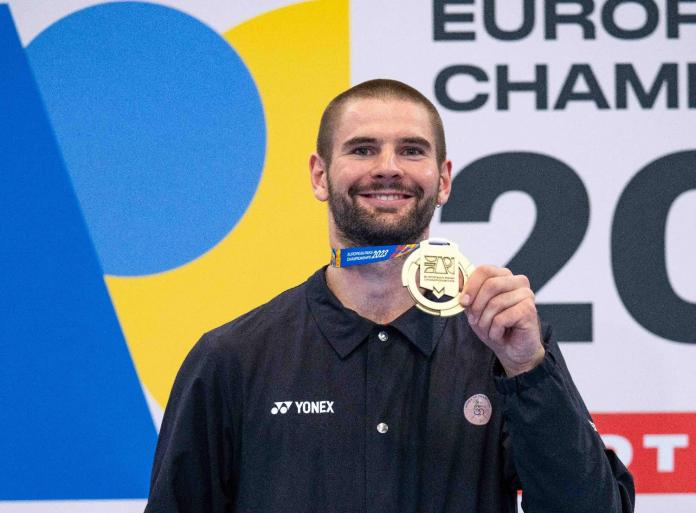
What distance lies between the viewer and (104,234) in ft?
9.27

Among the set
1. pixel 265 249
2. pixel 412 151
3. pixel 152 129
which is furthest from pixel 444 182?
pixel 152 129

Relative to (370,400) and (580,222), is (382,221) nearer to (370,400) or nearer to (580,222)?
(370,400)

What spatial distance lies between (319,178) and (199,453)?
63cm

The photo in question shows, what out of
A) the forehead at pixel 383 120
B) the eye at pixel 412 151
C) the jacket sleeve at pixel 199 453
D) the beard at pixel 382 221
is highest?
the forehead at pixel 383 120

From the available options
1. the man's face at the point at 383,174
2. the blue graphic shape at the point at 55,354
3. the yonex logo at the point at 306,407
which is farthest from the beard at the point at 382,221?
the blue graphic shape at the point at 55,354

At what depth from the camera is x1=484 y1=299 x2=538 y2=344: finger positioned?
4.76 feet

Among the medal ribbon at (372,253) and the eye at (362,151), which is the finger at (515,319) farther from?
the eye at (362,151)

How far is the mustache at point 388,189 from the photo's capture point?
181 cm

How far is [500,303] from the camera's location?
1.46 metres

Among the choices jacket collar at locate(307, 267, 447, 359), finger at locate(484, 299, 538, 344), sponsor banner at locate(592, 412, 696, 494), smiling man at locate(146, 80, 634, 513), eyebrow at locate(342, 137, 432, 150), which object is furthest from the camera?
sponsor banner at locate(592, 412, 696, 494)

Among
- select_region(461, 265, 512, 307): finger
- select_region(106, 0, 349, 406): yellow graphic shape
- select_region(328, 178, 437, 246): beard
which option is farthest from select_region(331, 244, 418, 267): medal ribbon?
select_region(106, 0, 349, 406): yellow graphic shape

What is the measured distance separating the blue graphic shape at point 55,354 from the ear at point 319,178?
1095 mm

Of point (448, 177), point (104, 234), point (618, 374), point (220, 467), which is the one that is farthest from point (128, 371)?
point (618, 374)

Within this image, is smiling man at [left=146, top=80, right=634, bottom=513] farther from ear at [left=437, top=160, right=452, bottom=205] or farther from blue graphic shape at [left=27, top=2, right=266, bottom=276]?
blue graphic shape at [left=27, top=2, right=266, bottom=276]
